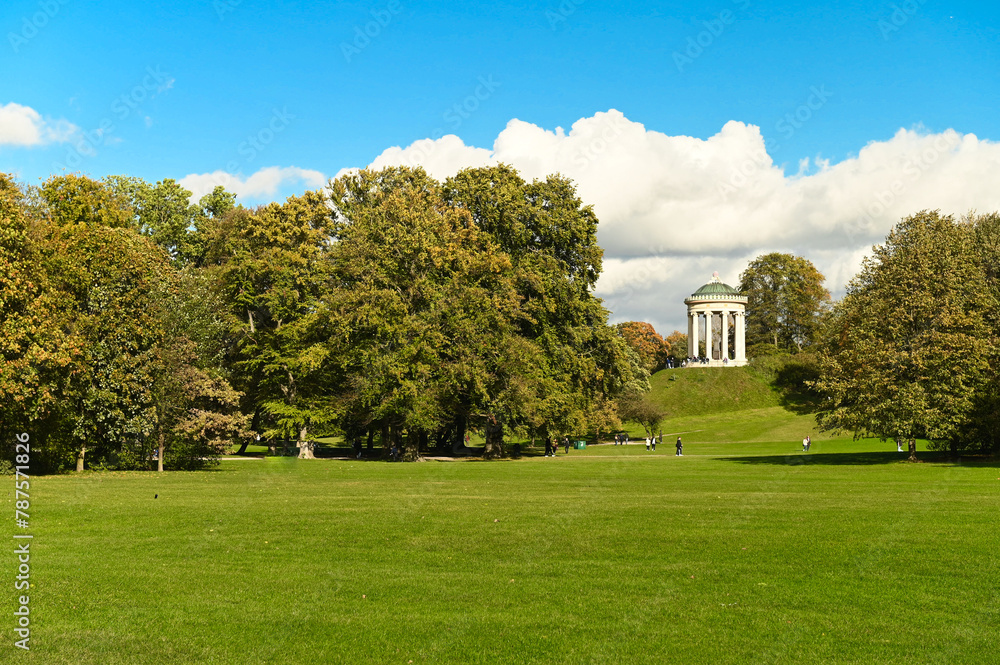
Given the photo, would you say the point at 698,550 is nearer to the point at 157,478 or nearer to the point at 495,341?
the point at 157,478

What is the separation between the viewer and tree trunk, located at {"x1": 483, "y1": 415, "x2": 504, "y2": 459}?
180ft

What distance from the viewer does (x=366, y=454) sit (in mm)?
61312

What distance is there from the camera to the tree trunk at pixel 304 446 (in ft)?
178

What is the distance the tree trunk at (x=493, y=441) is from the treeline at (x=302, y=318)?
16cm

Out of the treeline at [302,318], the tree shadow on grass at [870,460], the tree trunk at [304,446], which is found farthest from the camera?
the tree trunk at [304,446]

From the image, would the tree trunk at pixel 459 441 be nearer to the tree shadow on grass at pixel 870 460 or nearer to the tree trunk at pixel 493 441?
the tree trunk at pixel 493 441

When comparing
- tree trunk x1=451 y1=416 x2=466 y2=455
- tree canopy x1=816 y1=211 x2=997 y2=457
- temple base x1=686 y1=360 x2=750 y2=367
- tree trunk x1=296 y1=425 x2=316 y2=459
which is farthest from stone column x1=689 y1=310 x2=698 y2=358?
tree trunk x1=296 y1=425 x2=316 y2=459

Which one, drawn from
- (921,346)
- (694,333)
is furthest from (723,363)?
(921,346)

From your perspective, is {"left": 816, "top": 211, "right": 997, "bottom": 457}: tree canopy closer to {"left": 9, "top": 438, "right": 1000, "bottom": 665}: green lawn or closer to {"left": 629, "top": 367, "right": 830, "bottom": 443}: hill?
{"left": 9, "top": 438, "right": 1000, "bottom": 665}: green lawn

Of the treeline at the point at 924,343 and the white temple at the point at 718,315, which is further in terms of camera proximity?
the white temple at the point at 718,315

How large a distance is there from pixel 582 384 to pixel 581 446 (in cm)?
1507

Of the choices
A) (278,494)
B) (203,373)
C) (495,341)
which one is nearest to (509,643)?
(278,494)

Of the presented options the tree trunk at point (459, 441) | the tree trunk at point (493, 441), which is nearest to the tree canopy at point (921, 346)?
the tree trunk at point (493, 441)

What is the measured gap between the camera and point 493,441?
56.0 m
